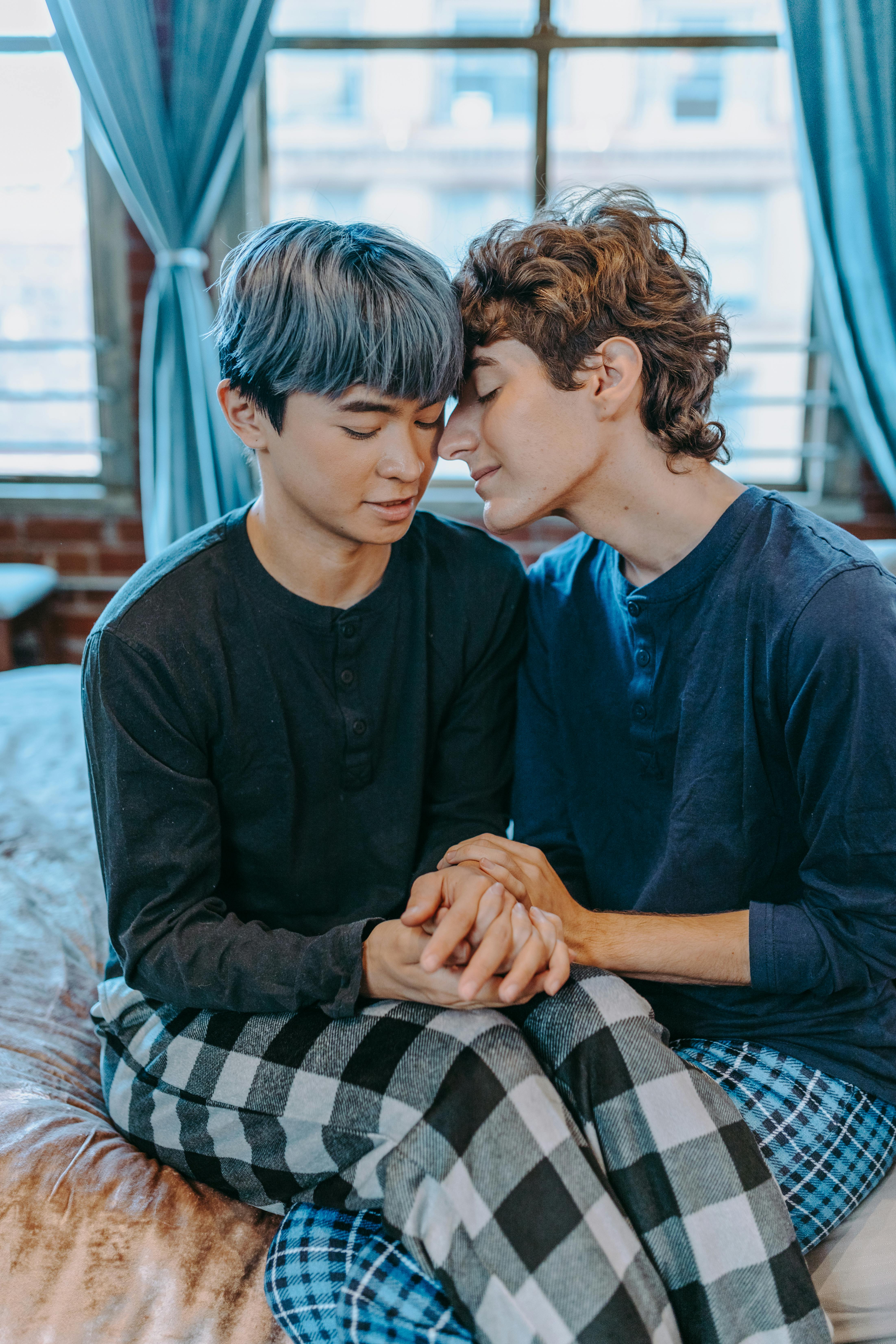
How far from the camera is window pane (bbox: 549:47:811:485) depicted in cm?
343

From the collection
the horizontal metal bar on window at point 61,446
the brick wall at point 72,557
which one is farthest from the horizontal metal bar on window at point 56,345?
the brick wall at point 72,557

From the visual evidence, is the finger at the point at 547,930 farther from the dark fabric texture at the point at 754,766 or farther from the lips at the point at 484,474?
the lips at the point at 484,474

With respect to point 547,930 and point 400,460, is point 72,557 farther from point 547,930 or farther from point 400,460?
point 547,930

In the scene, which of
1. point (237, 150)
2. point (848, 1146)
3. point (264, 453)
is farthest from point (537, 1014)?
point (237, 150)

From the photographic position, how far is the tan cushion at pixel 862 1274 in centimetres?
98

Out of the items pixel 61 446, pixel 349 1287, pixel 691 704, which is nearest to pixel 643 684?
pixel 691 704

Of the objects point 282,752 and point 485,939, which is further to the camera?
point 282,752

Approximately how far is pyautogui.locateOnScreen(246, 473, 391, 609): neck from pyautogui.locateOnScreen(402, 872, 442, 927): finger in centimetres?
37

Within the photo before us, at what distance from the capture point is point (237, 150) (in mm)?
3244

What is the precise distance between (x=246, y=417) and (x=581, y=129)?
2730 millimetres

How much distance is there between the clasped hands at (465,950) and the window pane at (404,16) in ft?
10.4

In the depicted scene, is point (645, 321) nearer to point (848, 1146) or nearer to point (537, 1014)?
point (537, 1014)

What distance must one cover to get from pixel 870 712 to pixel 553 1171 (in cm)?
51

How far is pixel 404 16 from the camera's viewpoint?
3.38 meters
